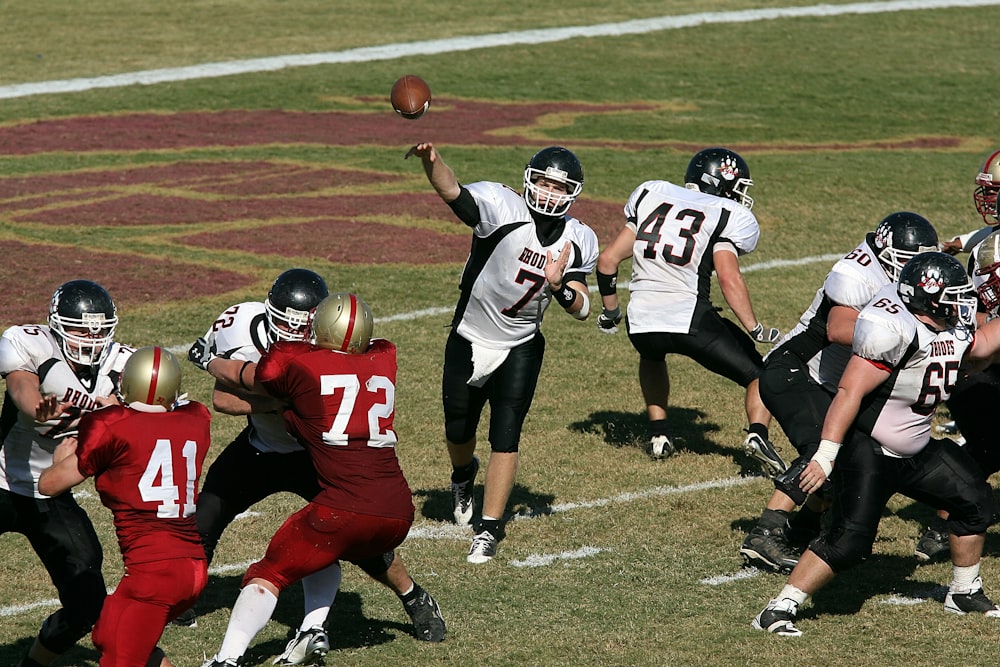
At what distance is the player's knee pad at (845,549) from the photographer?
20.0 feet

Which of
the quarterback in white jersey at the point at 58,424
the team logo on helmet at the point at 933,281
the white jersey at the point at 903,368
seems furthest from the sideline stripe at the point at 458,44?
the team logo on helmet at the point at 933,281

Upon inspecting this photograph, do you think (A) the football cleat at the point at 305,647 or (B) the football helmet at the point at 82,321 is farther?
(A) the football cleat at the point at 305,647

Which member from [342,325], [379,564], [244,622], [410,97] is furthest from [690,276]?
[244,622]

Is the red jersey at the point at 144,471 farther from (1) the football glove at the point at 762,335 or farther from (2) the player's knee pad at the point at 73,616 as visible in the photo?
(1) the football glove at the point at 762,335

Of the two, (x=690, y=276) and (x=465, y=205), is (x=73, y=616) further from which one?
(x=690, y=276)

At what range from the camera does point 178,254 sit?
528 inches

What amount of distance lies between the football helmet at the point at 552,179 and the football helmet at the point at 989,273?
2.13m

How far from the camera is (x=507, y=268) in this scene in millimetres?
7438

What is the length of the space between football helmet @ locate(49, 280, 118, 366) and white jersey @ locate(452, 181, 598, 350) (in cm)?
228

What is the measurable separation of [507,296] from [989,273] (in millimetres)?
2498

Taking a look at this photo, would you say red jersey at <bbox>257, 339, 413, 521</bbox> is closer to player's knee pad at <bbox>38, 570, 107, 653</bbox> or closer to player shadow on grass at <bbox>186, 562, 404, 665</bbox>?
player shadow on grass at <bbox>186, 562, 404, 665</bbox>

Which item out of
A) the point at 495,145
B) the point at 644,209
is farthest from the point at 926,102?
the point at 644,209

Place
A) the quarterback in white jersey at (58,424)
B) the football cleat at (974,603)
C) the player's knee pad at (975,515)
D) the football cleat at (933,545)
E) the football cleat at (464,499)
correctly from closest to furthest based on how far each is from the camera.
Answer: the quarterback in white jersey at (58,424)
the player's knee pad at (975,515)
the football cleat at (974,603)
the football cleat at (933,545)
the football cleat at (464,499)

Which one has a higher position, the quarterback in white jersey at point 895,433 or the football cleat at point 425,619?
the quarterback in white jersey at point 895,433
